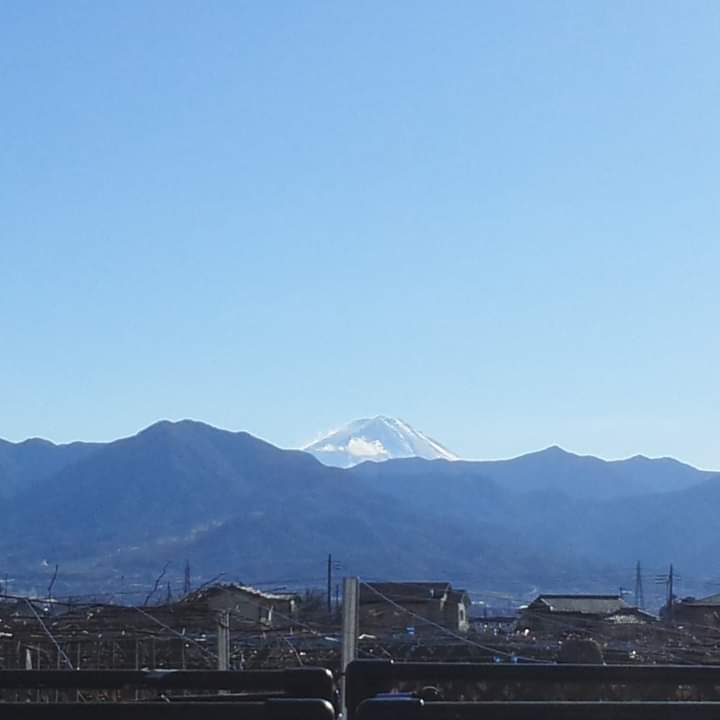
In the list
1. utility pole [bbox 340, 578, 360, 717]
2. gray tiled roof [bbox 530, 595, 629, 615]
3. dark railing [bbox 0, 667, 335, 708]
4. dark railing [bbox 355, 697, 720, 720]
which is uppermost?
gray tiled roof [bbox 530, 595, 629, 615]

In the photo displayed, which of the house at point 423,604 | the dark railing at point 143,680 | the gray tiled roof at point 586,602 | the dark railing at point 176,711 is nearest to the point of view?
the dark railing at point 176,711

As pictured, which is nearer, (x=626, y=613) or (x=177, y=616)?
(x=177, y=616)

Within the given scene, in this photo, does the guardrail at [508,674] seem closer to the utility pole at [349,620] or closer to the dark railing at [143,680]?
the dark railing at [143,680]

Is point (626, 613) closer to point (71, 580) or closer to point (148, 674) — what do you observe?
point (148, 674)

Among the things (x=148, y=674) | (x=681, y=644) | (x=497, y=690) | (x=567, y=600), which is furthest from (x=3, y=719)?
(x=567, y=600)

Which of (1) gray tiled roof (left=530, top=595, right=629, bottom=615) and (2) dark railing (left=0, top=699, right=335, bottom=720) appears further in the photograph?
(1) gray tiled roof (left=530, top=595, right=629, bottom=615)

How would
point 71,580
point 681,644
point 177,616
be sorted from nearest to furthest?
point 177,616, point 681,644, point 71,580

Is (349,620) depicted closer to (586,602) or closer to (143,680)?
(143,680)

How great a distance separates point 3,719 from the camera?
324 cm

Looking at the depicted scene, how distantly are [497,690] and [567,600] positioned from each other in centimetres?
8058

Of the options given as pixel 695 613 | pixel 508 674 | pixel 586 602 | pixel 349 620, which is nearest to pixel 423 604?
pixel 695 613

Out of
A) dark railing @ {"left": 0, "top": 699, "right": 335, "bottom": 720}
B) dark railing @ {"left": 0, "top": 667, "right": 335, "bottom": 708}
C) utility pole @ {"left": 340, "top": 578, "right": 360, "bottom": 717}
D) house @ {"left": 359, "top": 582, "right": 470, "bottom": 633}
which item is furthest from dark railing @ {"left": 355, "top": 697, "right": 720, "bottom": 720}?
house @ {"left": 359, "top": 582, "right": 470, "bottom": 633}

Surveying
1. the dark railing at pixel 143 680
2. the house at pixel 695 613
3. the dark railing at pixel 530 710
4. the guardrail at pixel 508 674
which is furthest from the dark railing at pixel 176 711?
the house at pixel 695 613

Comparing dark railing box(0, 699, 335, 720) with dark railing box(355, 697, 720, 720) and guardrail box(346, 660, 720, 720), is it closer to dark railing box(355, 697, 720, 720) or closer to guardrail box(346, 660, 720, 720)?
dark railing box(355, 697, 720, 720)
